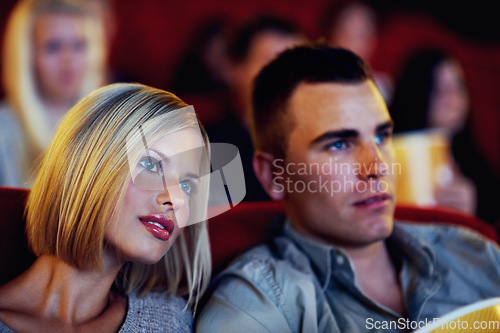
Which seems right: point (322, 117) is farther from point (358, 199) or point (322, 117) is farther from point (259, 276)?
point (259, 276)

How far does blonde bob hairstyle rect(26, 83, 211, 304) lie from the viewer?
66cm

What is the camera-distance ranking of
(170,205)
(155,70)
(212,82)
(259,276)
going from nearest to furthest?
(170,205), (259,276), (212,82), (155,70)

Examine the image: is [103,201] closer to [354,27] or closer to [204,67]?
[204,67]

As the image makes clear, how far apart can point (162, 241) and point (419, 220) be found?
2.35ft

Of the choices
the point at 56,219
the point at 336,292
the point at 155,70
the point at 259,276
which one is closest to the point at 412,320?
the point at 336,292

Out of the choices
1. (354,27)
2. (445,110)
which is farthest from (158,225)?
(354,27)

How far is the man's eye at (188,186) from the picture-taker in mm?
677

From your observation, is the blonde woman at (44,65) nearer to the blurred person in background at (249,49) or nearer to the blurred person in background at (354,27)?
the blurred person in background at (249,49)

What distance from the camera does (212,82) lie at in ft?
9.21

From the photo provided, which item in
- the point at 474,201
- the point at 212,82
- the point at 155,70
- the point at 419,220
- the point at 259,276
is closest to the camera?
the point at 259,276

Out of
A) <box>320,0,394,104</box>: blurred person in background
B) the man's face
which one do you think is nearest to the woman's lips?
the man's face

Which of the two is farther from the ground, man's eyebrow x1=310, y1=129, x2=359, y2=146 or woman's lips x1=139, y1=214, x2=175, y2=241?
man's eyebrow x1=310, y1=129, x2=359, y2=146

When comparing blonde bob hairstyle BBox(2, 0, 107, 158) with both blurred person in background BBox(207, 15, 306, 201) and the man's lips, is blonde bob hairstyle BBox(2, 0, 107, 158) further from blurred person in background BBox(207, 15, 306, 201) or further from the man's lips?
the man's lips

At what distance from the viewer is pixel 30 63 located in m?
1.60
